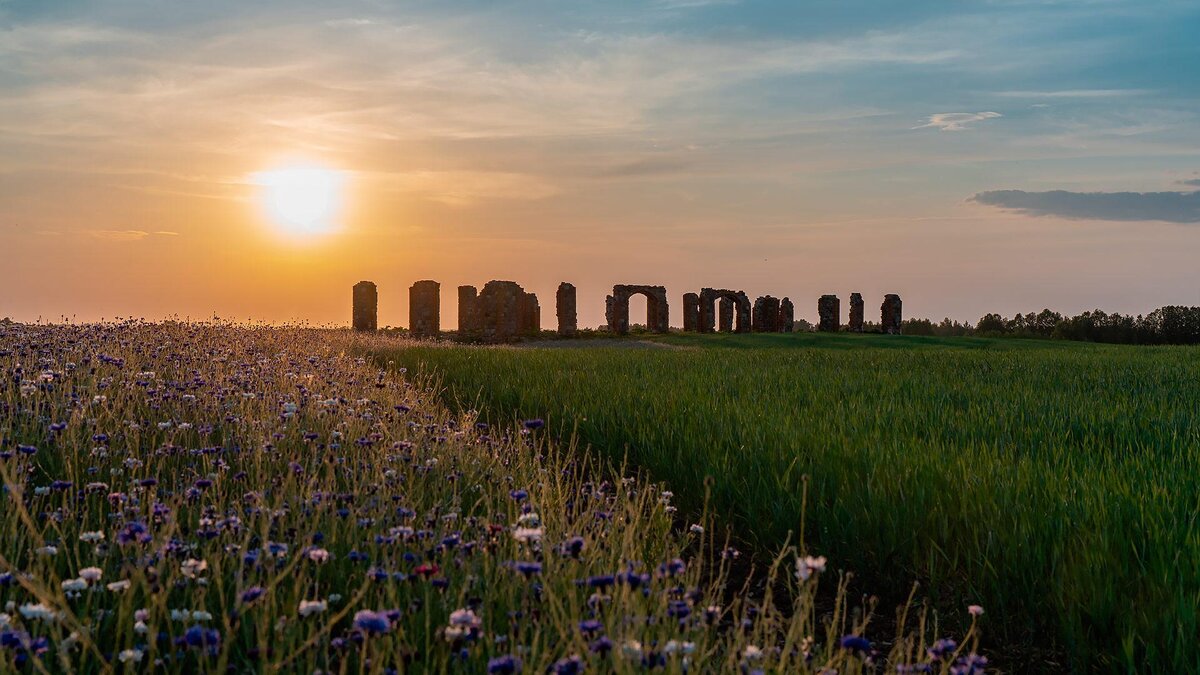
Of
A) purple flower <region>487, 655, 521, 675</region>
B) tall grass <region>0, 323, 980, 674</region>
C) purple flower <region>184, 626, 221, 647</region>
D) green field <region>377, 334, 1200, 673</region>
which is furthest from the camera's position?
green field <region>377, 334, 1200, 673</region>

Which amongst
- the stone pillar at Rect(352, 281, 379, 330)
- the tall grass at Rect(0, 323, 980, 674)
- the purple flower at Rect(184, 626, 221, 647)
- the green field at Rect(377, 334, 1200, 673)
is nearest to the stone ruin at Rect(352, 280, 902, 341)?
the stone pillar at Rect(352, 281, 379, 330)

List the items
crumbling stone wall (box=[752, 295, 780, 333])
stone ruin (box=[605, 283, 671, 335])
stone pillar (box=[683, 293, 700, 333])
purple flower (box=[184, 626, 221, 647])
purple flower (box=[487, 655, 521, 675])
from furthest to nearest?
crumbling stone wall (box=[752, 295, 780, 333]) → stone pillar (box=[683, 293, 700, 333]) → stone ruin (box=[605, 283, 671, 335]) → purple flower (box=[184, 626, 221, 647]) → purple flower (box=[487, 655, 521, 675])

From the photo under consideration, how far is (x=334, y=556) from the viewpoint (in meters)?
4.13

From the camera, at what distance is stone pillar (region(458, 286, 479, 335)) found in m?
37.6

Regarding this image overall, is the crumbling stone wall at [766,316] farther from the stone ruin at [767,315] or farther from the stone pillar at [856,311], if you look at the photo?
the stone pillar at [856,311]

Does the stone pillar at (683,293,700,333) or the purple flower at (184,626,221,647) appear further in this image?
the stone pillar at (683,293,700,333)

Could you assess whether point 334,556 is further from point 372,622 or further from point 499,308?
point 499,308

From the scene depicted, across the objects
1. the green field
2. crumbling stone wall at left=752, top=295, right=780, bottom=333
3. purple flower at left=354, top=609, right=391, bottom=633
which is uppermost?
crumbling stone wall at left=752, top=295, right=780, bottom=333

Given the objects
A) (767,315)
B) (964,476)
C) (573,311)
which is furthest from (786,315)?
(964,476)

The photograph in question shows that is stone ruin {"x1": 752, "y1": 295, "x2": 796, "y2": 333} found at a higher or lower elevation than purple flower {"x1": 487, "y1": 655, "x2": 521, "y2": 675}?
higher

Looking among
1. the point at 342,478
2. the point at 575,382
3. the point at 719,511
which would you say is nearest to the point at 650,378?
the point at 575,382

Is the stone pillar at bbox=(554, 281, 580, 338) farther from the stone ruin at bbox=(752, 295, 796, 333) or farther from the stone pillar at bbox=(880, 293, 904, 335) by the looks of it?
the stone pillar at bbox=(880, 293, 904, 335)

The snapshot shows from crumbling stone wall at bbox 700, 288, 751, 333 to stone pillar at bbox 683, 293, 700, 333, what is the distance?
300 millimetres

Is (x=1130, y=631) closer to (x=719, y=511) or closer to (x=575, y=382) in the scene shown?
(x=719, y=511)
